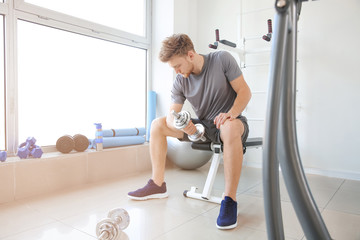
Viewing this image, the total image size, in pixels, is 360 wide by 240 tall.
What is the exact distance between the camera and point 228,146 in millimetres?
1477

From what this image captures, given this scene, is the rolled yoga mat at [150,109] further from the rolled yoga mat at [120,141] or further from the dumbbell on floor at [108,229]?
the dumbbell on floor at [108,229]

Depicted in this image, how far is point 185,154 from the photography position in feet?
8.25

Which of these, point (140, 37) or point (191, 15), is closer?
point (140, 37)

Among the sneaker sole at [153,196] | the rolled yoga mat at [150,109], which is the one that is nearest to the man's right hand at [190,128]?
the sneaker sole at [153,196]

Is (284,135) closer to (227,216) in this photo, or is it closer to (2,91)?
(227,216)

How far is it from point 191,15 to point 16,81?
204cm

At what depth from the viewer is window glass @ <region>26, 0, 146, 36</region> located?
234cm

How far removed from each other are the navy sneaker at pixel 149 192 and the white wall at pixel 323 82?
1.41 meters

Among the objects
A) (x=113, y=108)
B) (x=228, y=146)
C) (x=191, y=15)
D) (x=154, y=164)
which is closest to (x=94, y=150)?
(x=113, y=108)

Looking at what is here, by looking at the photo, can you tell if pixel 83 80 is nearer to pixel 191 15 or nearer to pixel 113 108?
pixel 113 108

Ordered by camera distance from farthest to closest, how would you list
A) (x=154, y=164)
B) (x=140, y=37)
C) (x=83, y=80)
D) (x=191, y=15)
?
(x=191, y=15), (x=140, y=37), (x=83, y=80), (x=154, y=164)

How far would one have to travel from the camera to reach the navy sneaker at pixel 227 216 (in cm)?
133

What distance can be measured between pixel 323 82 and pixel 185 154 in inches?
54.8

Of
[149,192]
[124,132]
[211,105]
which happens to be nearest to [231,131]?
[211,105]
